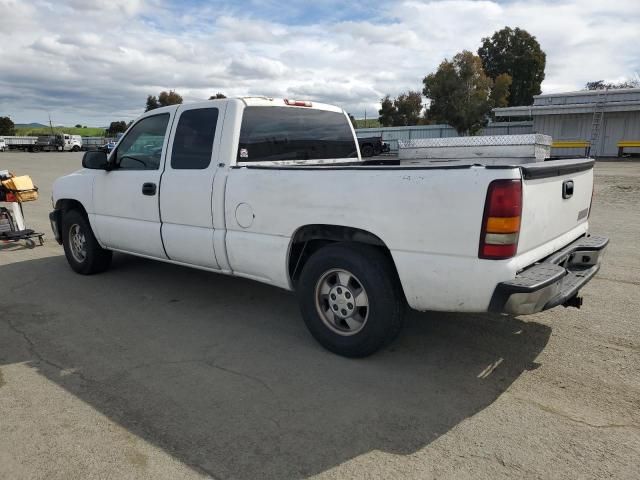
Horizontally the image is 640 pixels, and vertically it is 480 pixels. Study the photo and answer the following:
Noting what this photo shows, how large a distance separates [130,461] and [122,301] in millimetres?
2790

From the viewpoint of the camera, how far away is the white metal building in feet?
106

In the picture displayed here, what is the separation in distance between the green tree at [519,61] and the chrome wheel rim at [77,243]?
5566cm

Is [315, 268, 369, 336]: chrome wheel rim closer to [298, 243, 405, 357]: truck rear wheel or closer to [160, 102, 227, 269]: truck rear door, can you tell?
[298, 243, 405, 357]: truck rear wheel

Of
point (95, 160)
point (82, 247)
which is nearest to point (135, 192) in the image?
point (95, 160)

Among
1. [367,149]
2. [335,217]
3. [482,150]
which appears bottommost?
[367,149]

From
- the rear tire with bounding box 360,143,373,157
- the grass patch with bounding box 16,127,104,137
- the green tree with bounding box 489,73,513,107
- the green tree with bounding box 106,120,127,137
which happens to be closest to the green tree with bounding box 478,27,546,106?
the green tree with bounding box 489,73,513,107

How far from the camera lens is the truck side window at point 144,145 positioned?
16.5ft

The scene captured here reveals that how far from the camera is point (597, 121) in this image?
33281mm

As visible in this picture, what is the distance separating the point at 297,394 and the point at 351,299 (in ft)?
2.60

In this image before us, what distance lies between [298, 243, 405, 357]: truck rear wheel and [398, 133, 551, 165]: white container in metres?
1.59

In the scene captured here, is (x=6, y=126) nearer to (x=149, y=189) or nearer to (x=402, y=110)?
(x=402, y=110)

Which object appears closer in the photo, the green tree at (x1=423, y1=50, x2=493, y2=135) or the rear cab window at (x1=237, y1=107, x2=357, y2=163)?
the rear cab window at (x1=237, y1=107, x2=357, y2=163)

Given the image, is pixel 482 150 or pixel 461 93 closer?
pixel 482 150

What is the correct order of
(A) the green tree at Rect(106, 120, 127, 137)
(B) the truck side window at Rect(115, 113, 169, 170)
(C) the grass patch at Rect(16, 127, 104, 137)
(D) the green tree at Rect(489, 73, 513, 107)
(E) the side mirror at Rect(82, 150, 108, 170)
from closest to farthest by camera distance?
1. (B) the truck side window at Rect(115, 113, 169, 170)
2. (E) the side mirror at Rect(82, 150, 108, 170)
3. (D) the green tree at Rect(489, 73, 513, 107)
4. (A) the green tree at Rect(106, 120, 127, 137)
5. (C) the grass patch at Rect(16, 127, 104, 137)
